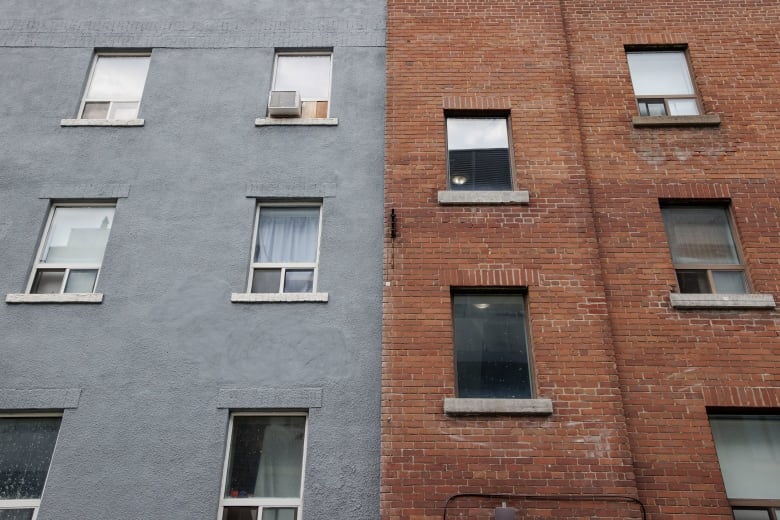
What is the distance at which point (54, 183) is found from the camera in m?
9.92

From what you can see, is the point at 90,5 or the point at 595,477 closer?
the point at 595,477

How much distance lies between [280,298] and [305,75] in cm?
474

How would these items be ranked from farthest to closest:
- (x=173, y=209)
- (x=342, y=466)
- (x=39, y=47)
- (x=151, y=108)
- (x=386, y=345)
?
(x=39, y=47), (x=151, y=108), (x=173, y=209), (x=386, y=345), (x=342, y=466)

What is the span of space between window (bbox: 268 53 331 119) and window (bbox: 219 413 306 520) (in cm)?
553

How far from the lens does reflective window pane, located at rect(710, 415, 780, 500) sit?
7.68 metres

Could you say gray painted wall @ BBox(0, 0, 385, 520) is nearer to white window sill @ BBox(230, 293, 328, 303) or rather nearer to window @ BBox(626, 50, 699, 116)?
white window sill @ BBox(230, 293, 328, 303)

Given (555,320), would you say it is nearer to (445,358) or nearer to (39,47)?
(445,358)

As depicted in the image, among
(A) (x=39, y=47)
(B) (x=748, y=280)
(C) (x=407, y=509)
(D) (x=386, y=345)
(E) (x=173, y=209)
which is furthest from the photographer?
(A) (x=39, y=47)

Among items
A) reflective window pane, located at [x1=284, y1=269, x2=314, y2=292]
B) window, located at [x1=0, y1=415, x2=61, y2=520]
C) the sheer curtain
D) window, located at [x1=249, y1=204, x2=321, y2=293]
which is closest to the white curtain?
reflective window pane, located at [x1=284, y1=269, x2=314, y2=292]

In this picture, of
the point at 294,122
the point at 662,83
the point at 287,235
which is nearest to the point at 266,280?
the point at 287,235

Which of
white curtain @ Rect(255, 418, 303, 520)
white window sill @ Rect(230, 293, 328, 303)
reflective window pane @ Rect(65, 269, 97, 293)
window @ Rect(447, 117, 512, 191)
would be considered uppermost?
window @ Rect(447, 117, 512, 191)

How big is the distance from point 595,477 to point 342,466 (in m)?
3.26

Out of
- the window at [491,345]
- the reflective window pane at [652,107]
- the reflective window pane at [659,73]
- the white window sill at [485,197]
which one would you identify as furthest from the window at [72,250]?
the reflective window pane at [659,73]

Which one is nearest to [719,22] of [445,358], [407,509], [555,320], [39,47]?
[555,320]
